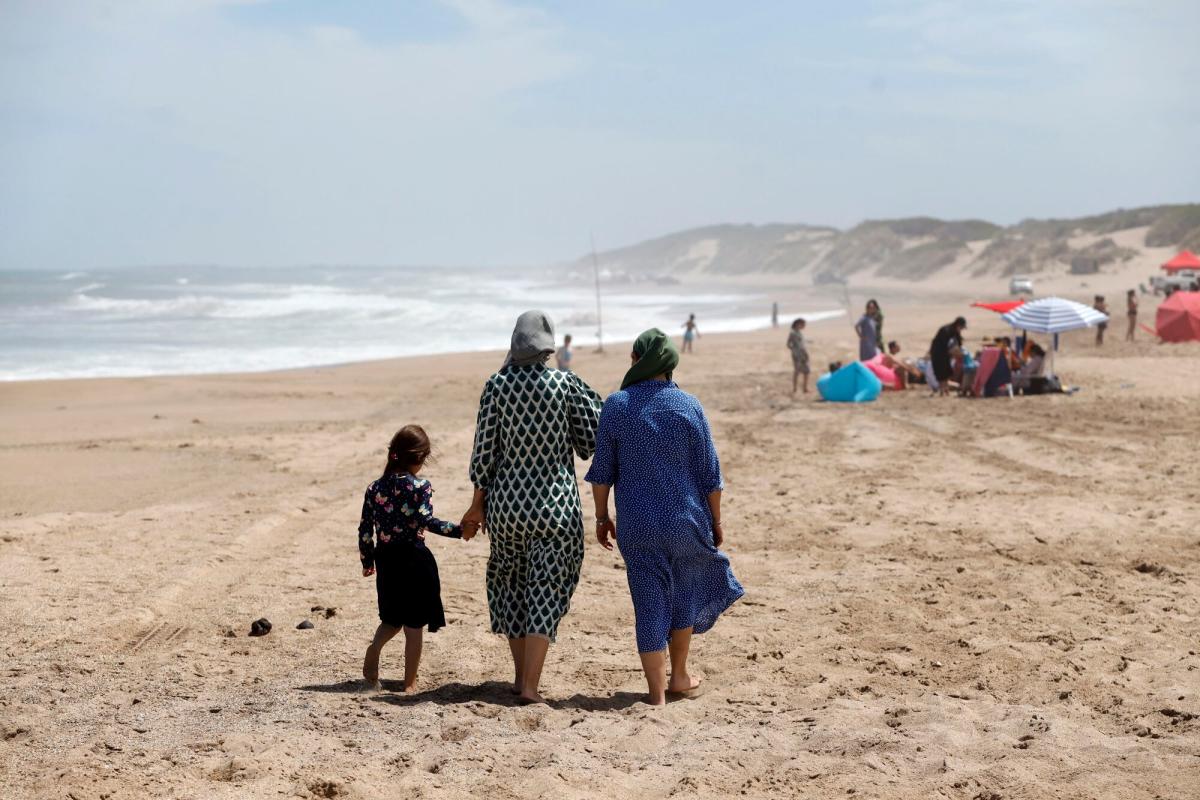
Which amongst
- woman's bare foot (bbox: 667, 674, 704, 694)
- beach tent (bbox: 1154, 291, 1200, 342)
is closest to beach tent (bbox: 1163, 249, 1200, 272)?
beach tent (bbox: 1154, 291, 1200, 342)

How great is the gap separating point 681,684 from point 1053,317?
1248cm

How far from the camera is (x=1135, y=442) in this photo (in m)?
11.6

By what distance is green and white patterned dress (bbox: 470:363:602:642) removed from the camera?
4641 millimetres

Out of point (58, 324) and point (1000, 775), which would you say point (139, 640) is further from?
point (58, 324)

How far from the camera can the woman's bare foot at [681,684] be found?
4941 mm

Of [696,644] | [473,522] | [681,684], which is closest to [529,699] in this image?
[681,684]

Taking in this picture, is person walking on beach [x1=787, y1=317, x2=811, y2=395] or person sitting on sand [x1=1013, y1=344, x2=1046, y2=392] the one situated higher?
person walking on beach [x1=787, y1=317, x2=811, y2=395]

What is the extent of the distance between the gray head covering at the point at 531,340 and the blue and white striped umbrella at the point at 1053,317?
12506 millimetres

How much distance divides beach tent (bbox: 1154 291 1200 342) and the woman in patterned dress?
2035cm

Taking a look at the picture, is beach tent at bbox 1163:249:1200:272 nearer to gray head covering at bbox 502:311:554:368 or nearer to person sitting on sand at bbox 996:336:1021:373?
person sitting on sand at bbox 996:336:1021:373

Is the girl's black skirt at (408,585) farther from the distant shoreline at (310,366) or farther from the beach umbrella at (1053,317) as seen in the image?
the distant shoreline at (310,366)

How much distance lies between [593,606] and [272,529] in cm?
296

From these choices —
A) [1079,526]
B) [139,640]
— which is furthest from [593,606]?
[1079,526]

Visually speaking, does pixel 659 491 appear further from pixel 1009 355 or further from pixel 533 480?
pixel 1009 355
